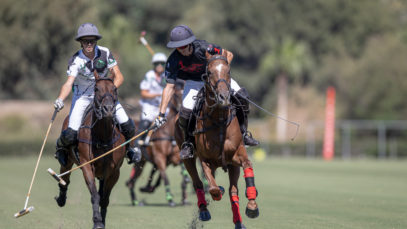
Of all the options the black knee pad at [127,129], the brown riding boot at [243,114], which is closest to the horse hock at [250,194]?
the brown riding boot at [243,114]

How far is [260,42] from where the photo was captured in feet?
219

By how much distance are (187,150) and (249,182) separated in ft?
3.97

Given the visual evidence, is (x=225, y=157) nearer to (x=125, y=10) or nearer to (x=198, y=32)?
(x=198, y=32)

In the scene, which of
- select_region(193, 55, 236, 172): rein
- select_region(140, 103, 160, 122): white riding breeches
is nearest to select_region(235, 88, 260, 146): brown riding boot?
select_region(193, 55, 236, 172): rein

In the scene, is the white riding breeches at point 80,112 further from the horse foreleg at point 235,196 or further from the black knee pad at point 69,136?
the horse foreleg at point 235,196

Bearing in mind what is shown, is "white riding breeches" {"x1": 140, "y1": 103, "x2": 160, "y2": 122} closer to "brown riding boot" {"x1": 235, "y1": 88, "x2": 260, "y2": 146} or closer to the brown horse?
the brown horse

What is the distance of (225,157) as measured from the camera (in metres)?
9.39

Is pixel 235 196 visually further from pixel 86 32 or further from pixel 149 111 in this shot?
pixel 149 111

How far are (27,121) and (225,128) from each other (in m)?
39.3

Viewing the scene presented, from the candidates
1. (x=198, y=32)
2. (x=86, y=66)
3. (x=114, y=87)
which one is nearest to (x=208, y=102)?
(x=114, y=87)

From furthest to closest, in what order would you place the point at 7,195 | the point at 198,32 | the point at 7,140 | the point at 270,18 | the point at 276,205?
the point at 270,18
the point at 198,32
the point at 7,140
the point at 7,195
the point at 276,205

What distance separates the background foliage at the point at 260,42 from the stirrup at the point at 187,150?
37752mm

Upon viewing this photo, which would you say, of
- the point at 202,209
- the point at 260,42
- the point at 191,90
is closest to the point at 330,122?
the point at 260,42

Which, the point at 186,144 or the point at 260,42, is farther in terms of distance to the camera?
the point at 260,42
